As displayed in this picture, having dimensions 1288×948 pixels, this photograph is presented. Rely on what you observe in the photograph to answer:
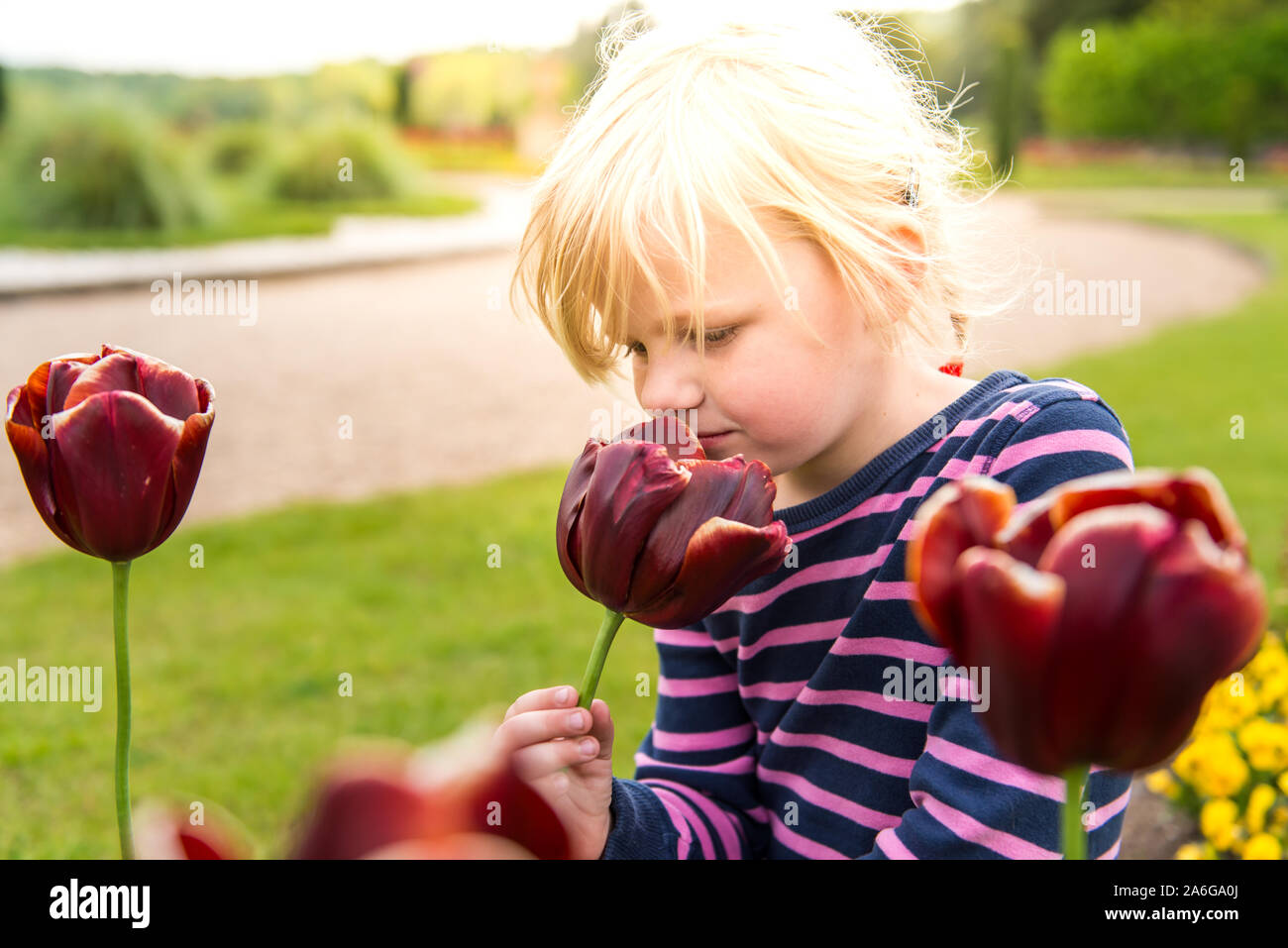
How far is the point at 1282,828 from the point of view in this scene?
2314mm

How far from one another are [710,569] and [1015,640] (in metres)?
0.26

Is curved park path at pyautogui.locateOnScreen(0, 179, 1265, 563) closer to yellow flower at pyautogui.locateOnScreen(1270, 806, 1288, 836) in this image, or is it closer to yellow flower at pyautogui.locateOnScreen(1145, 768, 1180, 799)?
yellow flower at pyautogui.locateOnScreen(1145, 768, 1180, 799)

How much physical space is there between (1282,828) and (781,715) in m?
1.28

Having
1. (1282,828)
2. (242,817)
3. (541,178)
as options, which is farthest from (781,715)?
(242,817)

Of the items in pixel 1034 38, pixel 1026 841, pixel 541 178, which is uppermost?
pixel 1034 38

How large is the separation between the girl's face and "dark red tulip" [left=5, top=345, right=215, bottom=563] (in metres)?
0.63

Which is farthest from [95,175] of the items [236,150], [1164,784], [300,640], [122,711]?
[122,711]

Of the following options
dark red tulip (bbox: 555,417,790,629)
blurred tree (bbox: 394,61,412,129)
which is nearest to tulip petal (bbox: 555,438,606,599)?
dark red tulip (bbox: 555,417,790,629)

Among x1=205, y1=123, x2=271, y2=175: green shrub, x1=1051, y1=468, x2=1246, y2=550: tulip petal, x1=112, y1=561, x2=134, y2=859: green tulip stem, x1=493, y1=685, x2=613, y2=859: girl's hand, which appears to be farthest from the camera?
x1=205, y1=123, x2=271, y2=175: green shrub

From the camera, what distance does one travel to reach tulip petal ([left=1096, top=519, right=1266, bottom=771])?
1.20 feet

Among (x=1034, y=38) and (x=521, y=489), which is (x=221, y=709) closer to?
(x=521, y=489)

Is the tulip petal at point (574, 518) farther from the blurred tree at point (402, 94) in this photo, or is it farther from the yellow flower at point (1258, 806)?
the blurred tree at point (402, 94)

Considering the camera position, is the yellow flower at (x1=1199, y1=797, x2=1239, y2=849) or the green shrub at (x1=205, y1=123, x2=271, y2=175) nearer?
the yellow flower at (x1=1199, y1=797, x2=1239, y2=849)

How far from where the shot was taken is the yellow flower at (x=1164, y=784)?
2.71 metres
